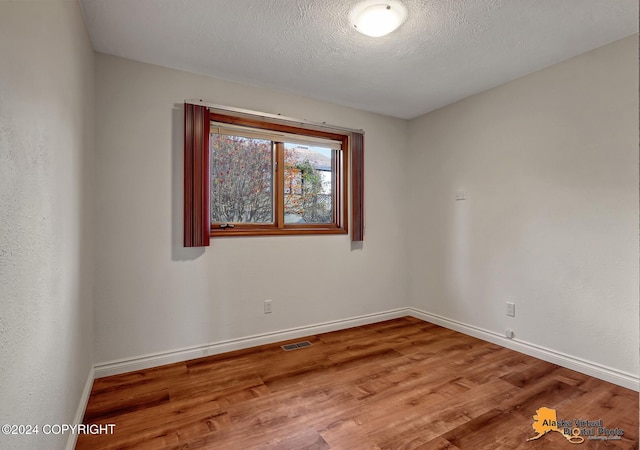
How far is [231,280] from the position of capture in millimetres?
2904

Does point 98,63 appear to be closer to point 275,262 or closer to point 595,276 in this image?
point 275,262

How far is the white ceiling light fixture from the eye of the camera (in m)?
1.87

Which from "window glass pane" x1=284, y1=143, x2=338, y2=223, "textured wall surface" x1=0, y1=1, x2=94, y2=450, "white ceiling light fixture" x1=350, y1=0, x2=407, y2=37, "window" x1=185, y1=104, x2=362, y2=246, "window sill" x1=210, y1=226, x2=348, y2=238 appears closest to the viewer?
"textured wall surface" x1=0, y1=1, x2=94, y2=450

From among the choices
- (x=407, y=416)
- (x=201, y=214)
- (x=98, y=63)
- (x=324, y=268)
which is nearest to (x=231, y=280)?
(x=201, y=214)

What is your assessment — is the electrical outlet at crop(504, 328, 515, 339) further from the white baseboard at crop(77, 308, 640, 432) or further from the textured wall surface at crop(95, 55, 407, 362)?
the textured wall surface at crop(95, 55, 407, 362)

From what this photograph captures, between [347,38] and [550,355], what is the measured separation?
2.93 meters

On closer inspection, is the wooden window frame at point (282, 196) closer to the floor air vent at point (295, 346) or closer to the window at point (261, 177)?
the window at point (261, 177)

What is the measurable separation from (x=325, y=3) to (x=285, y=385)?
2.48m

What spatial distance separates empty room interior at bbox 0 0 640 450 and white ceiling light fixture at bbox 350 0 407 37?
0.5 inches

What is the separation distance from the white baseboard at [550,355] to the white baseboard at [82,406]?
10.6ft

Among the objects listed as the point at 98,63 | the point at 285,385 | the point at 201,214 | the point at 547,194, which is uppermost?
the point at 98,63

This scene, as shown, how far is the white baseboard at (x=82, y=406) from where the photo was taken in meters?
1.61

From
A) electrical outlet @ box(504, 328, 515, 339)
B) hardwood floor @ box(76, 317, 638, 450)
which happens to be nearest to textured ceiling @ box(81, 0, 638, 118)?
electrical outlet @ box(504, 328, 515, 339)

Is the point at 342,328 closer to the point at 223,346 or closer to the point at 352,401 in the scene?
the point at 223,346
